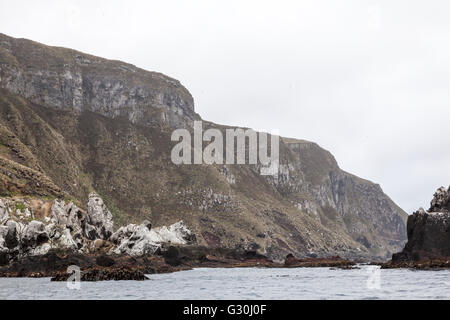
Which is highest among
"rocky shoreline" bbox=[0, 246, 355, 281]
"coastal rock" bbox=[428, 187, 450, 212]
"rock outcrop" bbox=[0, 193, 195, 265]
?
"coastal rock" bbox=[428, 187, 450, 212]

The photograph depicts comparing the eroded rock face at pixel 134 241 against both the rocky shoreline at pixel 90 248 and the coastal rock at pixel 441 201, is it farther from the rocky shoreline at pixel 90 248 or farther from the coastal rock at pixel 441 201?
the coastal rock at pixel 441 201

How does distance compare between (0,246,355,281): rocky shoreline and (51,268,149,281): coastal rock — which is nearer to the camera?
(51,268,149,281): coastal rock

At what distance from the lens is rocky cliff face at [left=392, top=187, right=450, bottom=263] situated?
2744 inches

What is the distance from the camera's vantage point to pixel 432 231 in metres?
70.8

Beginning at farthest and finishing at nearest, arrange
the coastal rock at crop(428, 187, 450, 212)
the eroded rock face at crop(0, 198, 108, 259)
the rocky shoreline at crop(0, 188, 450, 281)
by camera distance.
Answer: the eroded rock face at crop(0, 198, 108, 259) → the coastal rock at crop(428, 187, 450, 212) → the rocky shoreline at crop(0, 188, 450, 281)

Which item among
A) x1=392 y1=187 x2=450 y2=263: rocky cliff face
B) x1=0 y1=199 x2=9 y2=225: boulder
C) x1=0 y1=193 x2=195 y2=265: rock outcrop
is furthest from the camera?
x1=0 y1=199 x2=9 y2=225: boulder

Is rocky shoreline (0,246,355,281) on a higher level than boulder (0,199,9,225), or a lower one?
lower

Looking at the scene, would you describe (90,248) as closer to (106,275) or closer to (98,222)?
(98,222)

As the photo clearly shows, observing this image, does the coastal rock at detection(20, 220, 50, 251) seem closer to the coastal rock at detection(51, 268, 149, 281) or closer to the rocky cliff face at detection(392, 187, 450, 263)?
the coastal rock at detection(51, 268, 149, 281)

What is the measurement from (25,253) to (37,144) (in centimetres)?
10049

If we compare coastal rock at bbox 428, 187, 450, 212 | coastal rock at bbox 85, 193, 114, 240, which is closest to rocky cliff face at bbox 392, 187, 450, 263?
coastal rock at bbox 428, 187, 450, 212

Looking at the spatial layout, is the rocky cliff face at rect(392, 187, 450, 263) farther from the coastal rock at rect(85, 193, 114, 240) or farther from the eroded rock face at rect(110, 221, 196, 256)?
the coastal rock at rect(85, 193, 114, 240)

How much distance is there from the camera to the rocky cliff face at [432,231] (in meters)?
69.7
